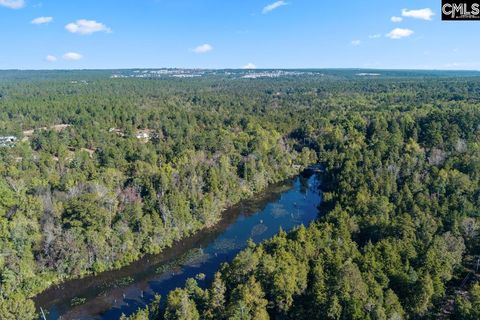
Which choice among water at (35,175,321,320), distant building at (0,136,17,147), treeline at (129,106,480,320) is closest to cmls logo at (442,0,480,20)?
treeline at (129,106,480,320)

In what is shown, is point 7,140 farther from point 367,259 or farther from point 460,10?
point 460,10

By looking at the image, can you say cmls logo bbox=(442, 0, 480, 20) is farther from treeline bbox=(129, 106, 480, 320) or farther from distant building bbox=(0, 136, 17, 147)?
distant building bbox=(0, 136, 17, 147)

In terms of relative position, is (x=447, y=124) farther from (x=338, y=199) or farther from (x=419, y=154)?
(x=338, y=199)

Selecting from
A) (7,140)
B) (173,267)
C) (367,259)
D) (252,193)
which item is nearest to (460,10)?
(367,259)

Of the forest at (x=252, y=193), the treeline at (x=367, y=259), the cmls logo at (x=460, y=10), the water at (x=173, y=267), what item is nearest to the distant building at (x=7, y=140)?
the forest at (x=252, y=193)

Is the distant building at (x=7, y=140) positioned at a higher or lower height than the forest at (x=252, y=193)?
higher

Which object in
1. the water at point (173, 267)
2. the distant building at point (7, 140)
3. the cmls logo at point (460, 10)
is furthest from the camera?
the distant building at point (7, 140)

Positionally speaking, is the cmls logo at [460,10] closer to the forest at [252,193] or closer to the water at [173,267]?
the forest at [252,193]
